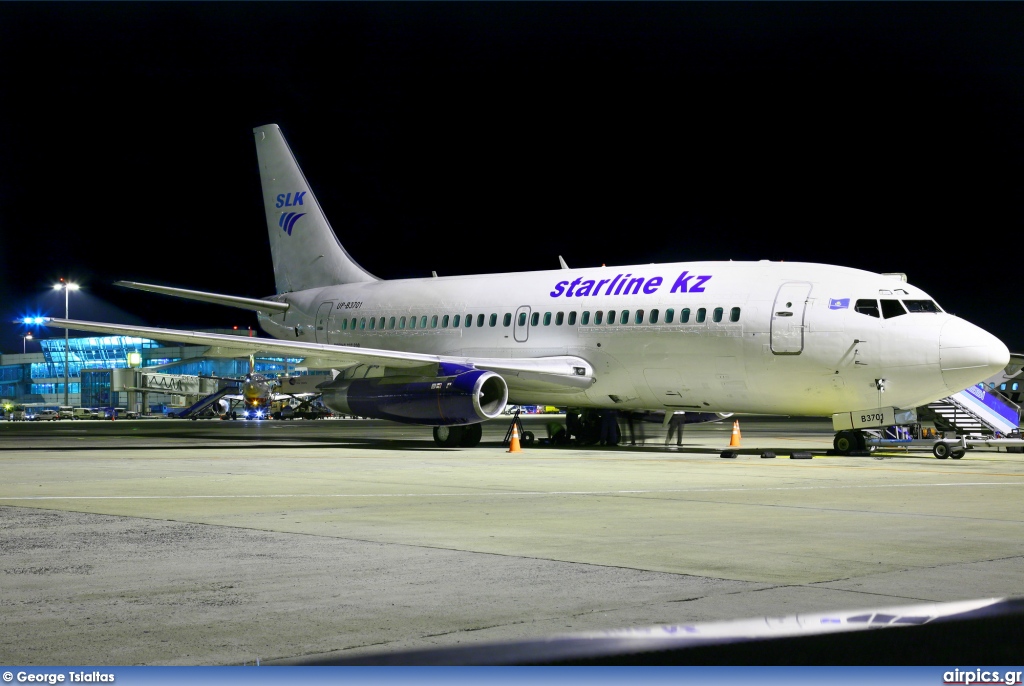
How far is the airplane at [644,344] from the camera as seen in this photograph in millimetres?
20516

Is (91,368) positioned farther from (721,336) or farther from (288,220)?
(721,336)

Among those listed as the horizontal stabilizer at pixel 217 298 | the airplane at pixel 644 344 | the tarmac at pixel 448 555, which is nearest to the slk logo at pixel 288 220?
the horizontal stabilizer at pixel 217 298

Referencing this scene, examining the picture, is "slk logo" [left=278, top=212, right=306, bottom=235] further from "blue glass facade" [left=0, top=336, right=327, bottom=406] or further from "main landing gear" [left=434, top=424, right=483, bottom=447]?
"blue glass facade" [left=0, top=336, right=327, bottom=406]

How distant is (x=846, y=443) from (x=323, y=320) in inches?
575

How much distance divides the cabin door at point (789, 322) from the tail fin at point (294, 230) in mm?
13415

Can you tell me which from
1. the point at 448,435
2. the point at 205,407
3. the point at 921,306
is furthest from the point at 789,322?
the point at 205,407

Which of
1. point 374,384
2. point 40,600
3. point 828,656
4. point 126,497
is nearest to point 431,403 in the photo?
point 374,384

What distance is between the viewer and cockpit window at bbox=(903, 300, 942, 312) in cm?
2070

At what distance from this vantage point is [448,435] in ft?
83.1

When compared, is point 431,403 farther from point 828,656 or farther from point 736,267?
point 828,656

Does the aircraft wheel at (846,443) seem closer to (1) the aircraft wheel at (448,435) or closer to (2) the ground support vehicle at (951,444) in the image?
(2) the ground support vehicle at (951,444)

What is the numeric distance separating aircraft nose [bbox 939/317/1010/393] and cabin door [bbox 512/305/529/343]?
29.9 ft

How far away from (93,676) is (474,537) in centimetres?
464

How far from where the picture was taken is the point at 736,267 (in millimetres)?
22812
